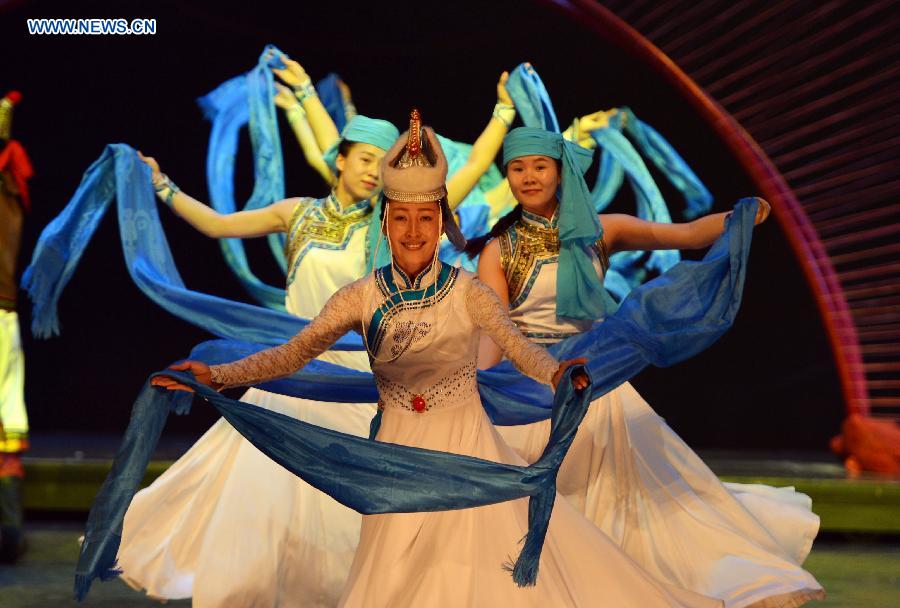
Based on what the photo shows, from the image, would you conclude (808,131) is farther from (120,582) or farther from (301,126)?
(120,582)

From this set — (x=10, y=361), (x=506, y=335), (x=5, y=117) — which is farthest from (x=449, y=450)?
(x=5, y=117)

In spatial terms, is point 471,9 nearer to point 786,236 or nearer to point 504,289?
point 786,236

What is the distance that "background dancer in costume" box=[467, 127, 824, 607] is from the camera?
3.65 meters

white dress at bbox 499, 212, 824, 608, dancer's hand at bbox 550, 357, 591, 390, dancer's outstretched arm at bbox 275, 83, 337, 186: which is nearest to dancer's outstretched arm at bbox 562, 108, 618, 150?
dancer's outstretched arm at bbox 275, 83, 337, 186

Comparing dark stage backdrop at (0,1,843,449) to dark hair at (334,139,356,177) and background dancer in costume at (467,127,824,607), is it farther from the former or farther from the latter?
background dancer in costume at (467,127,824,607)

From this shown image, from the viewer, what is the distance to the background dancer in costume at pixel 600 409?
365 cm

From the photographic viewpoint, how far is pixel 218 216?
448 centimetres

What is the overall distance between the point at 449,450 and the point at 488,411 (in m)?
0.73

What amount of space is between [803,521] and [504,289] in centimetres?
121

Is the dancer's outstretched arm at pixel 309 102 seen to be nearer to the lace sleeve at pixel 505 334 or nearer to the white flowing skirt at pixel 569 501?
the white flowing skirt at pixel 569 501

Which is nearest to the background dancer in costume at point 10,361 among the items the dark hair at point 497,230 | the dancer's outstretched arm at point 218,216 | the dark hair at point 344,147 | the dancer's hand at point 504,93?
the dancer's outstretched arm at point 218,216

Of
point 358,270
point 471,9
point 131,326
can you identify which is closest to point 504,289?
point 358,270

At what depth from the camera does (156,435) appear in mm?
2996

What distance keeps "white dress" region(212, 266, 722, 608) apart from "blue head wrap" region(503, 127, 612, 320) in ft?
2.76
